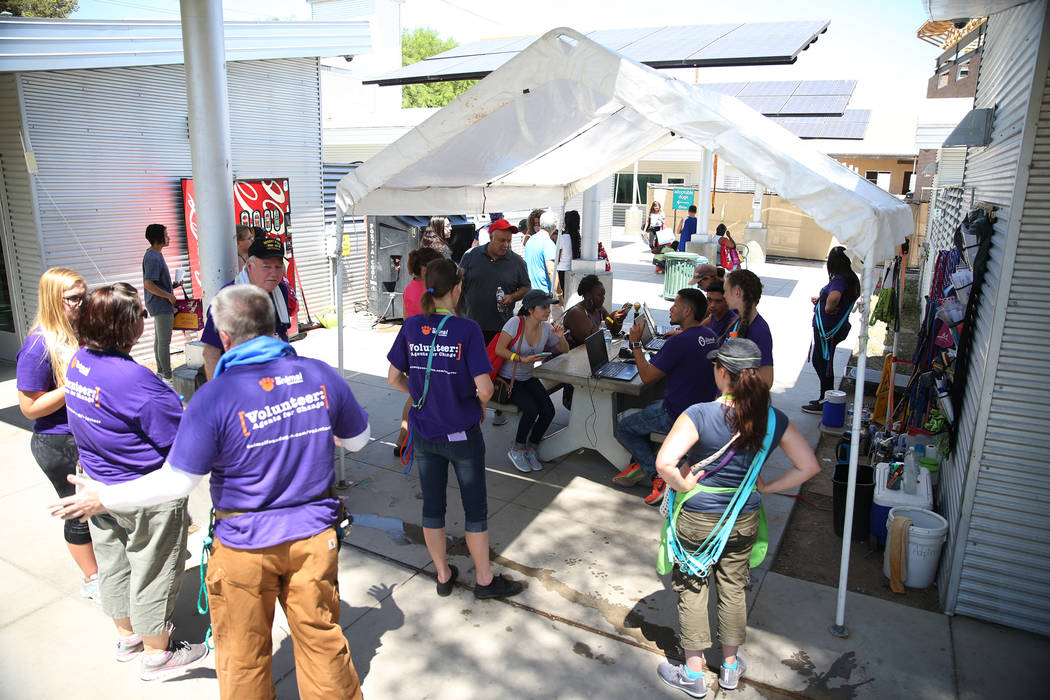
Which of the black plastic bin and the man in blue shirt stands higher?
the man in blue shirt

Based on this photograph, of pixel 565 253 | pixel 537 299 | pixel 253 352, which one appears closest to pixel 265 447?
pixel 253 352

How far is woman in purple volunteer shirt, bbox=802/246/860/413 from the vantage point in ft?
22.9

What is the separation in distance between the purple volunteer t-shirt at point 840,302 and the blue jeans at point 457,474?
4.68 m

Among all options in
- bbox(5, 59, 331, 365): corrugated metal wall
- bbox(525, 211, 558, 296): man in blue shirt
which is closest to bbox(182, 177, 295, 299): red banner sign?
bbox(5, 59, 331, 365): corrugated metal wall

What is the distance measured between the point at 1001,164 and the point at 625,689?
4093 millimetres

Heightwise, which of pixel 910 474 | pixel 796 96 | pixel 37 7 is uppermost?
pixel 37 7

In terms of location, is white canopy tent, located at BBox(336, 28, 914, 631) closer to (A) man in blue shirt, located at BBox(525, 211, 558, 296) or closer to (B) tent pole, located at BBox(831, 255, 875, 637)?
(B) tent pole, located at BBox(831, 255, 875, 637)

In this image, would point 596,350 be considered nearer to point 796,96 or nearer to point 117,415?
point 117,415

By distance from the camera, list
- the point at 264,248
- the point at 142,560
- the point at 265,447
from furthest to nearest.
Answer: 1. the point at 264,248
2. the point at 142,560
3. the point at 265,447

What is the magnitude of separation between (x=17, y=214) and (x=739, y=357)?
336 inches

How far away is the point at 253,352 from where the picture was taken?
102 inches

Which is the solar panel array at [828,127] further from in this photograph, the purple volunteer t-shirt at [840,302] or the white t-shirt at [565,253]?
the purple volunteer t-shirt at [840,302]

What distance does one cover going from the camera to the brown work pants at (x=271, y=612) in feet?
8.65

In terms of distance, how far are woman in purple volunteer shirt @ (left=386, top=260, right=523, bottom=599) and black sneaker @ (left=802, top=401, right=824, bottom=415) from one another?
485 cm
